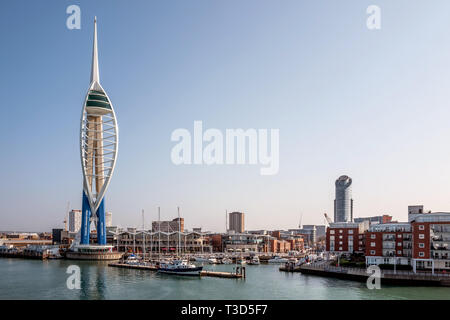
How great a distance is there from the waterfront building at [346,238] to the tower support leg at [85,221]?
1621 inches

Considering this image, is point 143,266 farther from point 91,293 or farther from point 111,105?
point 111,105

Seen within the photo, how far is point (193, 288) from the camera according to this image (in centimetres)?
3506

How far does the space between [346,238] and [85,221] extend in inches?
1756

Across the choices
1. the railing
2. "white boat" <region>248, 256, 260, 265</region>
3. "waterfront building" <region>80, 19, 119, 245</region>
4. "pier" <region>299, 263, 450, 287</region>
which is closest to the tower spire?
"waterfront building" <region>80, 19, 119, 245</region>

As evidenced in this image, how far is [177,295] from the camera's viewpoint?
1227 inches

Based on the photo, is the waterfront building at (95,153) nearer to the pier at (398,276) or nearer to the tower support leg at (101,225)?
the tower support leg at (101,225)

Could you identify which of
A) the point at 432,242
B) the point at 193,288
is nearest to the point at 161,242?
the point at 193,288

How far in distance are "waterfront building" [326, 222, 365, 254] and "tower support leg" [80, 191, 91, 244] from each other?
41.2 m

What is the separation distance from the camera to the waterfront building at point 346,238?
54.2 meters

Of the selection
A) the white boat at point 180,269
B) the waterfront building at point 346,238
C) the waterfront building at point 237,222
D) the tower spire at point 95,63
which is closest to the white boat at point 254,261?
the waterfront building at point 346,238

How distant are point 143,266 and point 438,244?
107ft

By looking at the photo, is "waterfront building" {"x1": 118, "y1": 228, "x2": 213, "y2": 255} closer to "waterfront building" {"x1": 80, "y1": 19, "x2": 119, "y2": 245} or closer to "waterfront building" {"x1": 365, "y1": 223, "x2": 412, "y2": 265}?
"waterfront building" {"x1": 80, "y1": 19, "x2": 119, "y2": 245}
